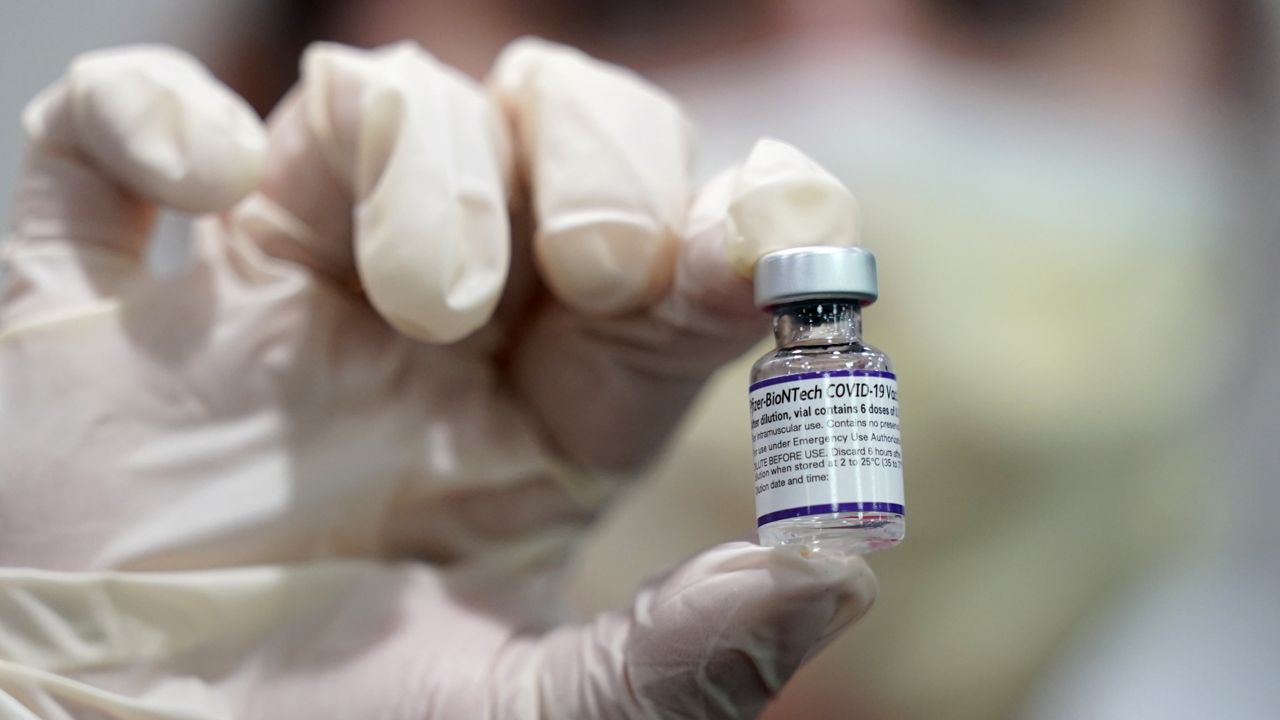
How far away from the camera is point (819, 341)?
0.44 metres

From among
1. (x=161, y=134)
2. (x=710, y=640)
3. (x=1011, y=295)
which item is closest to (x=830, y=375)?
(x=710, y=640)

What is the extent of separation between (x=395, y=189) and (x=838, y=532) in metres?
0.31

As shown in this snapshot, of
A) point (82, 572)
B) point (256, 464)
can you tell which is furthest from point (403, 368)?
point (82, 572)

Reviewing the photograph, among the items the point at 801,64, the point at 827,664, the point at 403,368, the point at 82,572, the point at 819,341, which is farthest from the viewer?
the point at 801,64

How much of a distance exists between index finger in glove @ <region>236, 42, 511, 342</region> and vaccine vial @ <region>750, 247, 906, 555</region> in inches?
7.4

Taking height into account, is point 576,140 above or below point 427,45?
below

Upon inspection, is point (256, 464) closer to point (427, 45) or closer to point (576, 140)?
point (576, 140)

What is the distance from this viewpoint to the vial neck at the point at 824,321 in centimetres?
44

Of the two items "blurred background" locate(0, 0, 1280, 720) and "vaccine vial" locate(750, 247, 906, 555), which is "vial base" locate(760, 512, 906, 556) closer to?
"vaccine vial" locate(750, 247, 906, 555)

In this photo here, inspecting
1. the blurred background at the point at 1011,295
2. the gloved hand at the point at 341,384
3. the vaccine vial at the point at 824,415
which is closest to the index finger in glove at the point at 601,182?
the gloved hand at the point at 341,384

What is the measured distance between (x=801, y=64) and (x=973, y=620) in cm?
81

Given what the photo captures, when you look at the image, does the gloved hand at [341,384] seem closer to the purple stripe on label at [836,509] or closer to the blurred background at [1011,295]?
the purple stripe on label at [836,509]

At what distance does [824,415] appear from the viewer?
403mm

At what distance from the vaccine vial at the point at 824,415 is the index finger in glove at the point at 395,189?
19 centimetres
